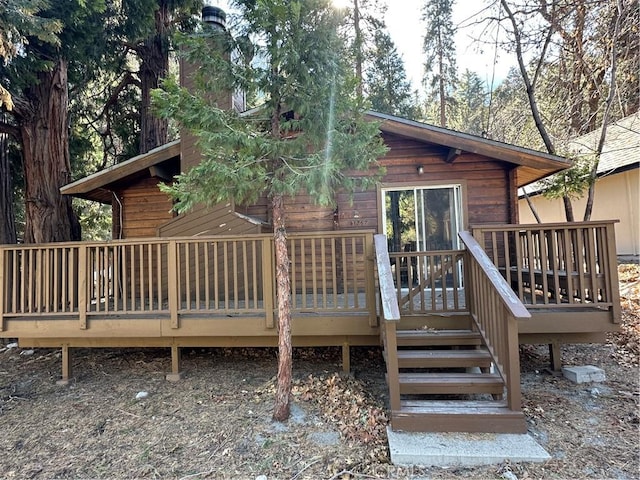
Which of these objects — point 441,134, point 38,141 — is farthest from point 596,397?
point 38,141

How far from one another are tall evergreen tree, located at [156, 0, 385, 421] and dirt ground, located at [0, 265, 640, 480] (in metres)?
0.52

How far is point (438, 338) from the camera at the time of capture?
12.9ft

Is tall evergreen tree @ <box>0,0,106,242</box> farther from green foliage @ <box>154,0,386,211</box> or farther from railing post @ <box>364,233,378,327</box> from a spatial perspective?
railing post @ <box>364,233,378,327</box>

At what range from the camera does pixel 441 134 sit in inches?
223

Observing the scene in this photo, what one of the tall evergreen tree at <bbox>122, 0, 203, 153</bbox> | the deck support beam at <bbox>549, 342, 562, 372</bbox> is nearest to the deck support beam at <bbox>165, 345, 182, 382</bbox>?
the deck support beam at <bbox>549, 342, 562, 372</bbox>

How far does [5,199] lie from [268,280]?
6.93m

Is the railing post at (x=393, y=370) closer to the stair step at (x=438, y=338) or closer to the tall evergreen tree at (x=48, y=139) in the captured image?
the stair step at (x=438, y=338)

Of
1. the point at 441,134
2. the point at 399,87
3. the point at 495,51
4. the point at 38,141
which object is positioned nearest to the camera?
the point at 441,134

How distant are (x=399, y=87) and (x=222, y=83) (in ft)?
52.3

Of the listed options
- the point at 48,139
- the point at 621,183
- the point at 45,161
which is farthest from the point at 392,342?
the point at 621,183

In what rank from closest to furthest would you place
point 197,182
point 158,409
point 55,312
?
1. point 197,182
2. point 158,409
3. point 55,312

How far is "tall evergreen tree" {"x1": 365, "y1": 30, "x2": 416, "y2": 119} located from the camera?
17.1m

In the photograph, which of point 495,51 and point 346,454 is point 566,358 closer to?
point 346,454

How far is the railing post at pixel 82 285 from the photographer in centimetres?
448
